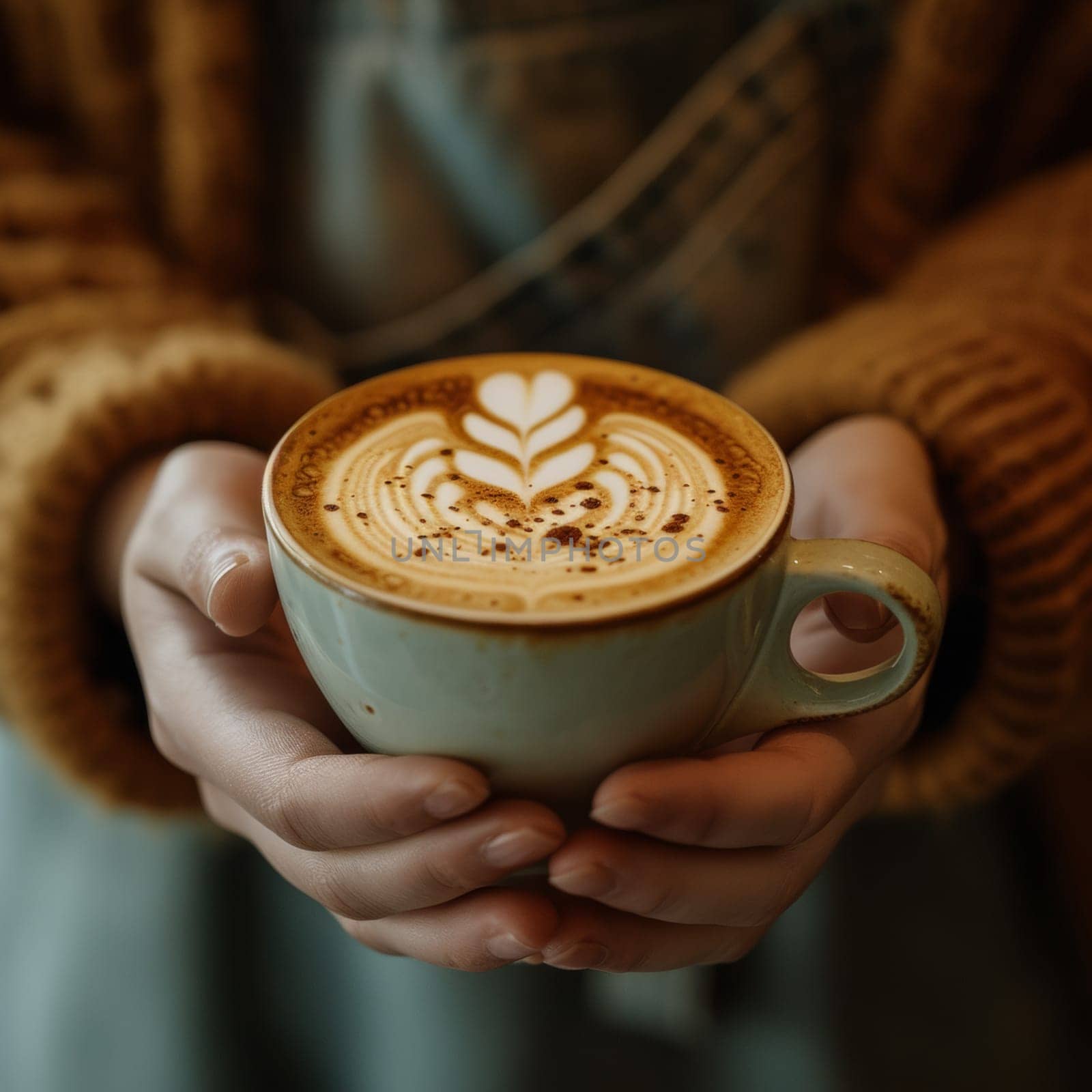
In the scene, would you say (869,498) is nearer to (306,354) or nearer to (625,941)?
(625,941)

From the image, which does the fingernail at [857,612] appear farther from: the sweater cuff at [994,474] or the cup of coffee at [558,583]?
the sweater cuff at [994,474]

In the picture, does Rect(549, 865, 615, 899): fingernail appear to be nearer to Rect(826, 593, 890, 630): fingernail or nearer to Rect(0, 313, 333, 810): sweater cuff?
Rect(826, 593, 890, 630): fingernail

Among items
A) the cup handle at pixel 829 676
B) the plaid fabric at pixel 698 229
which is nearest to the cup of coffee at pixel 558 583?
the cup handle at pixel 829 676

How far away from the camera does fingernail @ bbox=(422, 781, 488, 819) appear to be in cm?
45

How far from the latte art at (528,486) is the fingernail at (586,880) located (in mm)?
137

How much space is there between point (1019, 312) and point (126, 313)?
84cm

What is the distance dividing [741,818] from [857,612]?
14 cm

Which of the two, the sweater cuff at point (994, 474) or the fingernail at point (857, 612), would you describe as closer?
the fingernail at point (857, 612)

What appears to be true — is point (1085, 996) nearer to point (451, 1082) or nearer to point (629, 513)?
point (451, 1082)

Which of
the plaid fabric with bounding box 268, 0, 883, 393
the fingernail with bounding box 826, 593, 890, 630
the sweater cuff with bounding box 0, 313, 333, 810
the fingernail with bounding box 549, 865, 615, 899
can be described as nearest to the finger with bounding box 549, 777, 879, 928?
the fingernail with bounding box 549, 865, 615, 899

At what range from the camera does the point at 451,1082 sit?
950 millimetres

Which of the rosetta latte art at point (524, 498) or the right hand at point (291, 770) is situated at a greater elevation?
the rosetta latte art at point (524, 498)

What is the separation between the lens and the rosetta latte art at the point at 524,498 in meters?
0.46

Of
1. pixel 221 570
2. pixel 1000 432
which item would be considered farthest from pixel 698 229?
A: pixel 221 570
